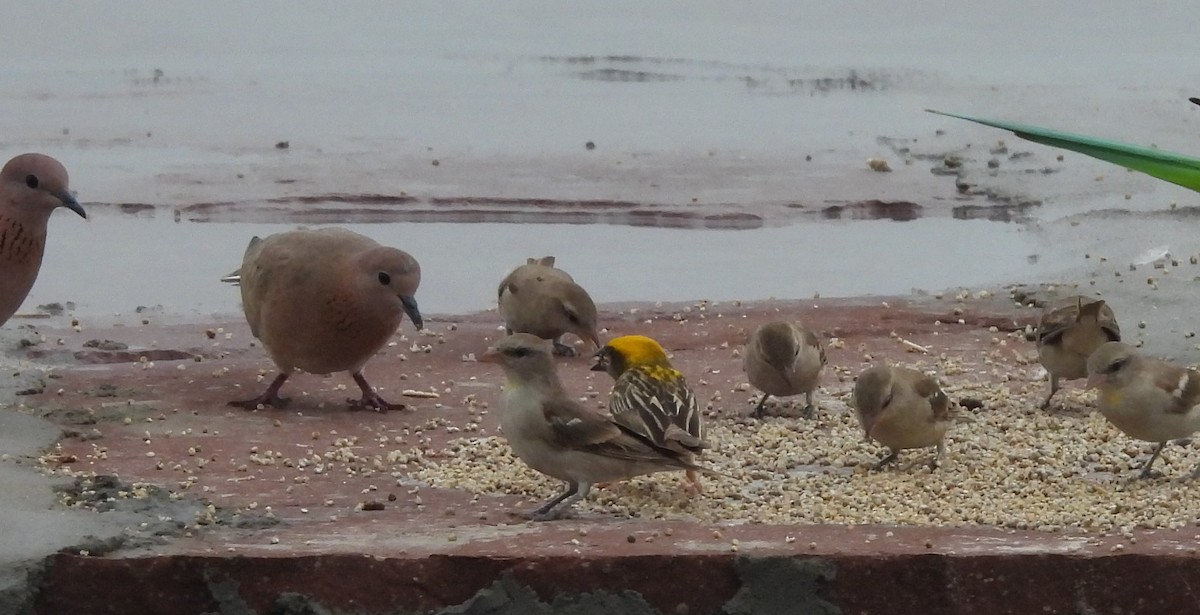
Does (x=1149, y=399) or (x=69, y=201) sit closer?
(x=1149, y=399)

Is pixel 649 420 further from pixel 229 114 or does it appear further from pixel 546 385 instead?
pixel 229 114

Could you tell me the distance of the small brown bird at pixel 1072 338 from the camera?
19.5 ft

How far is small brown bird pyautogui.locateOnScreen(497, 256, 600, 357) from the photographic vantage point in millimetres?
6953

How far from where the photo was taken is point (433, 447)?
214 inches

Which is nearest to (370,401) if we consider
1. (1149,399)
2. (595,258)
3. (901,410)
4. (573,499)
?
A: (573,499)

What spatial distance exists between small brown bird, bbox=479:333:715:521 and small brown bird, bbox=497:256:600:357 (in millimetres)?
2243

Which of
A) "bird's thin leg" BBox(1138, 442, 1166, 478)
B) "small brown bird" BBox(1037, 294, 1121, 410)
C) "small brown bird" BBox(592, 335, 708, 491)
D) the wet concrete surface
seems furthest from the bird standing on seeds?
"bird's thin leg" BBox(1138, 442, 1166, 478)

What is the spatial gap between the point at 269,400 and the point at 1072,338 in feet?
8.54

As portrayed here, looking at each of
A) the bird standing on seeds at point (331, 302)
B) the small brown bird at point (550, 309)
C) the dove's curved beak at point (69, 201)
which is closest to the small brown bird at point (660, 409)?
the bird standing on seeds at point (331, 302)

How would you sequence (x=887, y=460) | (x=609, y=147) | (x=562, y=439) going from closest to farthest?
(x=562, y=439), (x=887, y=460), (x=609, y=147)

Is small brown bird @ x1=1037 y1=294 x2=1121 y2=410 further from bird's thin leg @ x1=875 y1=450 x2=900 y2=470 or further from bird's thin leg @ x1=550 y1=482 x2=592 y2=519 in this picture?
bird's thin leg @ x1=550 y1=482 x2=592 y2=519

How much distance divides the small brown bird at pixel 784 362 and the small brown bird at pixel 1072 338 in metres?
0.72

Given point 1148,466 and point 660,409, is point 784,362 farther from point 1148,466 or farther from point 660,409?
point 1148,466

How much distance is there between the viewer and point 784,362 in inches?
226
